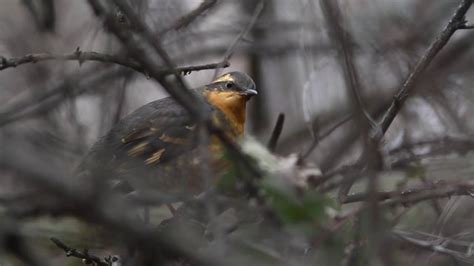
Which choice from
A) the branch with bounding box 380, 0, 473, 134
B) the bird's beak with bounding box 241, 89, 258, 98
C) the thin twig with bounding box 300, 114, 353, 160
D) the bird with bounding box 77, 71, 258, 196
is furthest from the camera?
the bird's beak with bounding box 241, 89, 258, 98

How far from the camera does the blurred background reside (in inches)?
123

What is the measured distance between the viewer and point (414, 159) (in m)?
3.54

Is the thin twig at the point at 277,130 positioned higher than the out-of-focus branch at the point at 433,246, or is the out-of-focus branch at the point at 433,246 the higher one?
the thin twig at the point at 277,130

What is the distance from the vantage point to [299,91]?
7547mm

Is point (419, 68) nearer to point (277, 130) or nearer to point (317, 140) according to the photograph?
point (317, 140)

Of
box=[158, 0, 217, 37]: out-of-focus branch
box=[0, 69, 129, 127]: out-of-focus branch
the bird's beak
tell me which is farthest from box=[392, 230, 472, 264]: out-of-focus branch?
the bird's beak

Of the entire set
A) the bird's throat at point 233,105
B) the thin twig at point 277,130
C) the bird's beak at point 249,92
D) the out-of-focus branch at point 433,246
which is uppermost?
the thin twig at point 277,130

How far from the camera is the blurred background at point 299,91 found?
3123 mm

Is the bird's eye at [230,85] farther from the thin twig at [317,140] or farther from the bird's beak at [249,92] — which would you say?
the thin twig at [317,140]

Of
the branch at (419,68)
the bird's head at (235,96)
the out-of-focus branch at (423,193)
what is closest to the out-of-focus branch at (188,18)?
the bird's head at (235,96)

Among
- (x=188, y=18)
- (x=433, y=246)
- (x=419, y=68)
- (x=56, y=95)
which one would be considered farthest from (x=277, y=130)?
(x=56, y=95)

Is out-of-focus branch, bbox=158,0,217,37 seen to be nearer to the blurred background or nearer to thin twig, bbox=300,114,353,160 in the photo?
the blurred background

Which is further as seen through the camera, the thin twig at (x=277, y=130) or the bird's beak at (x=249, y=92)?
the bird's beak at (x=249, y=92)

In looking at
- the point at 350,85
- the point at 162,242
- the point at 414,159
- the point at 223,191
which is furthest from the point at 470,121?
the point at 162,242
